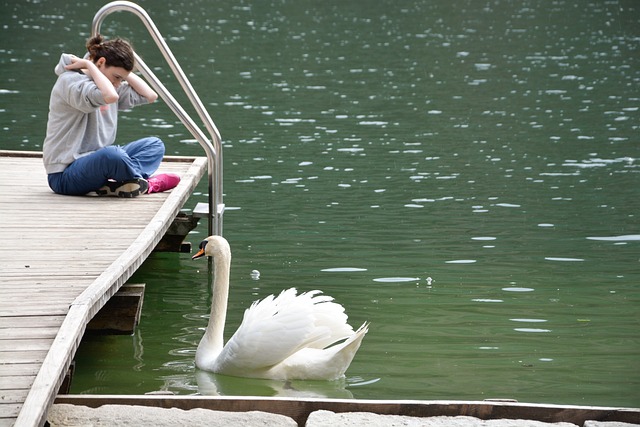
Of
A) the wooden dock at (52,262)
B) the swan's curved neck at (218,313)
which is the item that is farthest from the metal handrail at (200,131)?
the swan's curved neck at (218,313)

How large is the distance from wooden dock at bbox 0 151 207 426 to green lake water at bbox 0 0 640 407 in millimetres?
755

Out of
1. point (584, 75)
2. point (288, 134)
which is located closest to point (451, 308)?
point (288, 134)

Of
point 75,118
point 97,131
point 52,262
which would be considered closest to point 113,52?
point 75,118

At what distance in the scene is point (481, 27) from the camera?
127ft

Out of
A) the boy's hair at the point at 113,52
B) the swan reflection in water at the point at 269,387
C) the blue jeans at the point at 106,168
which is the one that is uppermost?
the boy's hair at the point at 113,52

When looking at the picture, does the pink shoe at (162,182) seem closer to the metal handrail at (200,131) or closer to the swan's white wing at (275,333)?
the metal handrail at (200,131)

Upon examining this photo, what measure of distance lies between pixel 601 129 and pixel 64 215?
1221cm

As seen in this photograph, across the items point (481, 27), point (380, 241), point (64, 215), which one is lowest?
point (481, 27)

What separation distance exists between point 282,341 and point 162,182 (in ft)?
10.2

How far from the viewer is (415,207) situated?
13.3m

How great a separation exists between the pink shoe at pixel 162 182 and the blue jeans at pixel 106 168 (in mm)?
91

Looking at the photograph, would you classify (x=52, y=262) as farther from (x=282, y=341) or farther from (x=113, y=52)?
(x=113, y=52)

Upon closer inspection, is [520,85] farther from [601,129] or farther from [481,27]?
[481,27]

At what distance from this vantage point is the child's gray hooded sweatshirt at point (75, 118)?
9.12 m
